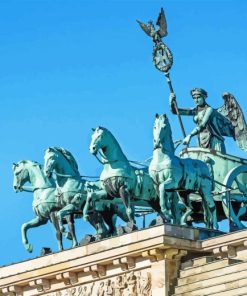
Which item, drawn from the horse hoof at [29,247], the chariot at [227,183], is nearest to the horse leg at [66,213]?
the horse hoof at [29,247]

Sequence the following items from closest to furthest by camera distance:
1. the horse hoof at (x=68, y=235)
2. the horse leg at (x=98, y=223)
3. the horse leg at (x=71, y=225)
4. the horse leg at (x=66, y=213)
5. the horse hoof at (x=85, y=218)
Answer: the horse hoof at (x=85, y=218), the horse leg at (x=98, y=223), the horse leg at (x=66, y=213), the horse leg at (x=71, y=225), the horse hoof at (x=68, y=235)

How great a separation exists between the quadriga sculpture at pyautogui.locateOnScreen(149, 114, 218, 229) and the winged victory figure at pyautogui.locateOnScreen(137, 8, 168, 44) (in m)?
4.40

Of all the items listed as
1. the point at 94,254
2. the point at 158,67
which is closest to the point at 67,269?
the point at 94,254

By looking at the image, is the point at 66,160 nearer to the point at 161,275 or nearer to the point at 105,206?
the point at 105,206

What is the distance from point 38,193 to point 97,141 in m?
3.46

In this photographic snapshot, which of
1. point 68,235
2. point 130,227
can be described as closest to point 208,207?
point 130,227

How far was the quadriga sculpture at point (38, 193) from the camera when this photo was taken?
166 ft

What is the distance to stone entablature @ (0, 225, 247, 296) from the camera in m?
46.2

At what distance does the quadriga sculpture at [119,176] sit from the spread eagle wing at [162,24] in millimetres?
4440

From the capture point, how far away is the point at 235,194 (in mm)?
50094

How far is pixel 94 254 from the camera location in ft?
156

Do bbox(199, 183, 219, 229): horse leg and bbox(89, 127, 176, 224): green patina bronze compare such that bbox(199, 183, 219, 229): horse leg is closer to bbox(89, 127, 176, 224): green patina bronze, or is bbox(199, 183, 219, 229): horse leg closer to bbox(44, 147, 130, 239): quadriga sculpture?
bbox(89, 127, 176, 224): green patina bronze

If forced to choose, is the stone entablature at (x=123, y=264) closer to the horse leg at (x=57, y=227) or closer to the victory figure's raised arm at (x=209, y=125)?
the horse leg at (x=57, y=227)

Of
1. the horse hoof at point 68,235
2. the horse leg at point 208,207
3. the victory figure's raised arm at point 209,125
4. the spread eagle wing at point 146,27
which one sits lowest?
the horse leg at point 208,207
